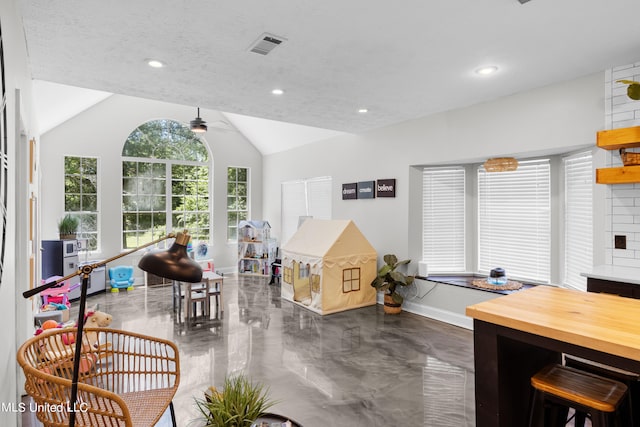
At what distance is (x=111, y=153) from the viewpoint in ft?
23.0

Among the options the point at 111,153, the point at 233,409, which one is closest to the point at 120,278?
the point at 111,153

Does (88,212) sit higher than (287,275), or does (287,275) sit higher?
(88,212)

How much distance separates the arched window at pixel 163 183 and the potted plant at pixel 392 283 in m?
4.70

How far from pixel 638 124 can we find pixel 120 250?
313 inches

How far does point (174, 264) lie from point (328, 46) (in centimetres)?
217

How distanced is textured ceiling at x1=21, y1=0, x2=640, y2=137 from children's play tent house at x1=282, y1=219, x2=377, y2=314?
2149 mm

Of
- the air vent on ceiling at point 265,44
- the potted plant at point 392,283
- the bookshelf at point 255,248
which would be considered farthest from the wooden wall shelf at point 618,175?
the bookshelf at point 255,248

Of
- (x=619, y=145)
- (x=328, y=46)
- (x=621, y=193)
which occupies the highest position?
(x=328, y=46)

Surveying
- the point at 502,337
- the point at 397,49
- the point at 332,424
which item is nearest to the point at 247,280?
the point at 332,424

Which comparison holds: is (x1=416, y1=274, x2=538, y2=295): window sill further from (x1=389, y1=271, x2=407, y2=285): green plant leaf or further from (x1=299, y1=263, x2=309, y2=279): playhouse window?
(x1=299, y1=263, x2=309, y2=279): playhouse window

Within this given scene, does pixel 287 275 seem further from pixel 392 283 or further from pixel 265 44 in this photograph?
pixel 265 44

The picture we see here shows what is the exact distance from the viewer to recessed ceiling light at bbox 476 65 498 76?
3.22 m

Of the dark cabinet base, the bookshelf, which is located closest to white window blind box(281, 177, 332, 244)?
the bookshelf

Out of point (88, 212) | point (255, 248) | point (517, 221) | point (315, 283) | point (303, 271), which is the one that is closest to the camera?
point (517, 221)
